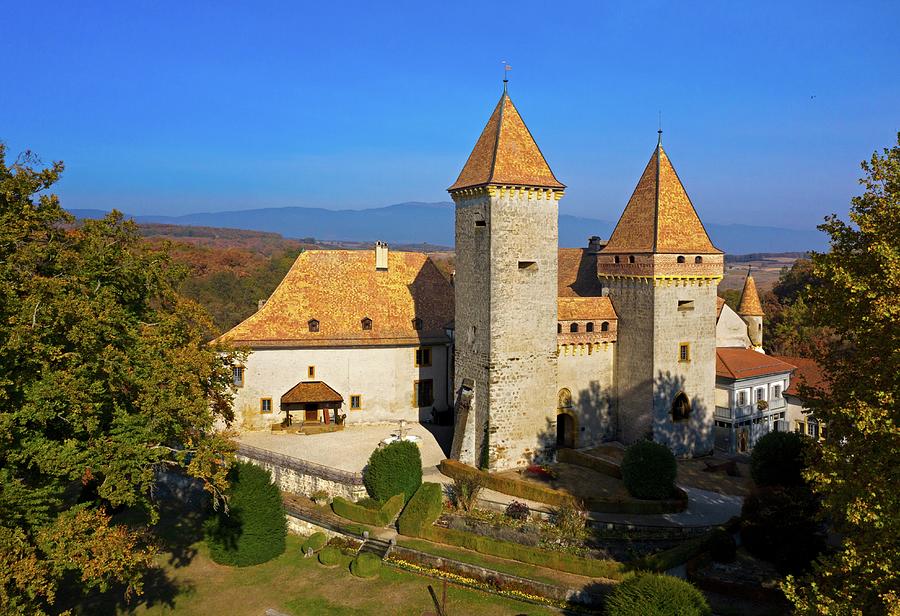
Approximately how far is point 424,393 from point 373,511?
37.7 feet

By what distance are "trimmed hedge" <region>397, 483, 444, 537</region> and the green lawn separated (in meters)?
2.14

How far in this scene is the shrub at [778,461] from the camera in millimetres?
26109

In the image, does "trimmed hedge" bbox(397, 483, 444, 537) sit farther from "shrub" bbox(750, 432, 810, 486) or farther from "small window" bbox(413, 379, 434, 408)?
"shrub" bbox(750, 432, 810, 486)

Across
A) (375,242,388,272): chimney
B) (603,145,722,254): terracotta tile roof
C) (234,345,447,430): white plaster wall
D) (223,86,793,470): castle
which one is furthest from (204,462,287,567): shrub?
(603,145,722,254): terracotta tile roof

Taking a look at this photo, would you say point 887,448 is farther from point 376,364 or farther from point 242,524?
point 376,364

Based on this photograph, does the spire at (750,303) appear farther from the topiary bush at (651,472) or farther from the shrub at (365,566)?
the shrub at (365,566)

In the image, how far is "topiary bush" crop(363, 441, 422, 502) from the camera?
86.0ft

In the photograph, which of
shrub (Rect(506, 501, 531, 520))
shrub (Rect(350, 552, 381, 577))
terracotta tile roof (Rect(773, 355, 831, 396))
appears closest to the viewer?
shrub (Rect(350, 552, 381, 577))

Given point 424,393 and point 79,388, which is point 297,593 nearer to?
point 79,388

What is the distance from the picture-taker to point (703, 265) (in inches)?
1211

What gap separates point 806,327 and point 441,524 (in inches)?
1511

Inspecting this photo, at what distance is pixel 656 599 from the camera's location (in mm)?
16062

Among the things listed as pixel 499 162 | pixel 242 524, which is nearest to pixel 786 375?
pixel 499 162

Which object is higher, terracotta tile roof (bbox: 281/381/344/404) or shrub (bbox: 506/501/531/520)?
terracotta tile roof (bbox: 281/381/344/404)
